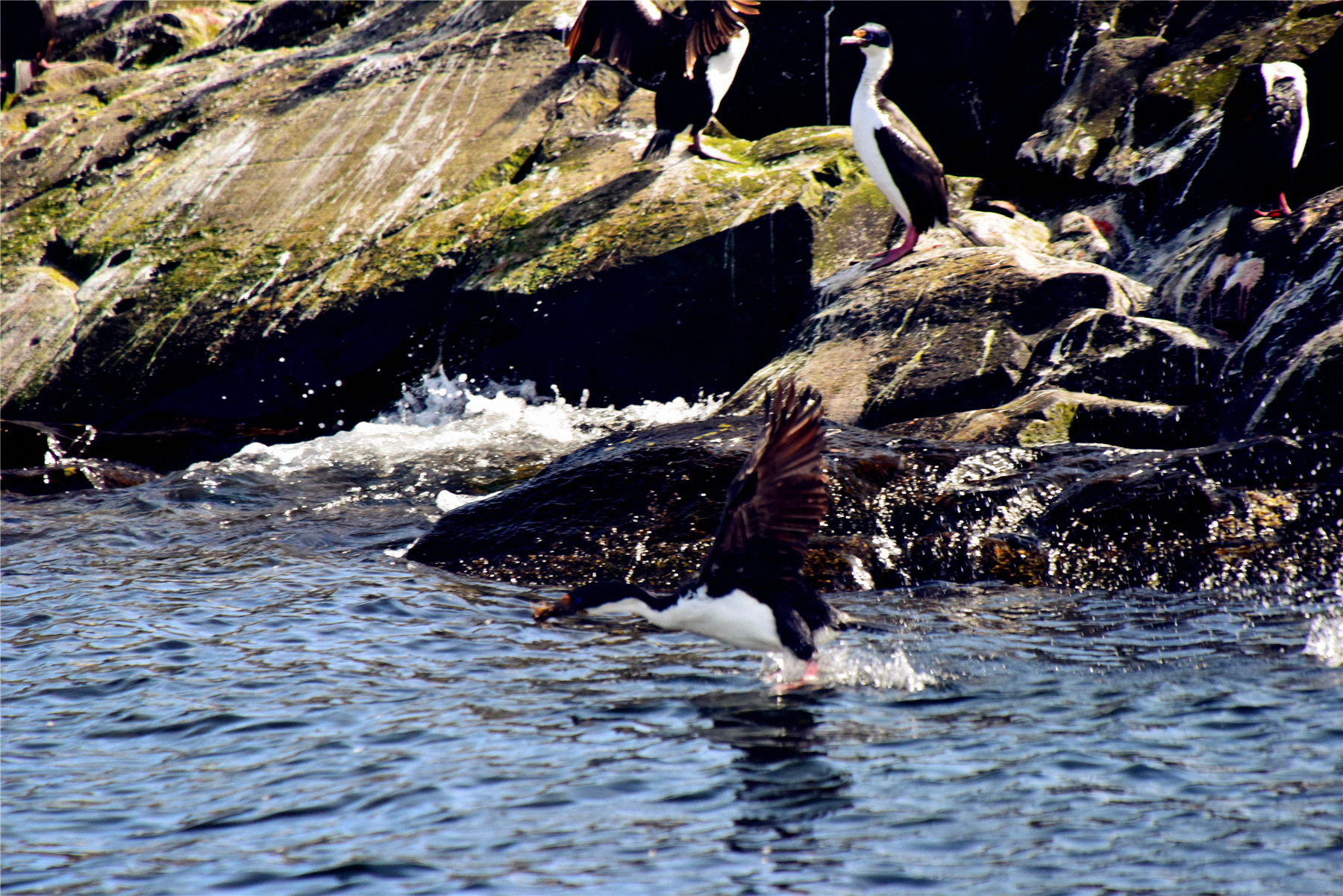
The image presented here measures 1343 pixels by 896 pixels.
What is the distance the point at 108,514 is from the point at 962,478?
661 cm

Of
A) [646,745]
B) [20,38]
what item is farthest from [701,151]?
[20,38]

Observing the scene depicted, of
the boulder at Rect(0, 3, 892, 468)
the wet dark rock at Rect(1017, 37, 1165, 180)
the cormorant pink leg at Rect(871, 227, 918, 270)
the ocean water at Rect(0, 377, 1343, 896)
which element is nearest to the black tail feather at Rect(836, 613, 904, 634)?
the ocean water at Rect(0, 377, 1343, 896)

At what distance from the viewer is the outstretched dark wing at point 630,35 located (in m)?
11.9

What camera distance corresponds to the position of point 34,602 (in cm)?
674

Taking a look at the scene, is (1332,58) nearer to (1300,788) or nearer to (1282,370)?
(1282,370)

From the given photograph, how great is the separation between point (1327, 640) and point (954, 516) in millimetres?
2208

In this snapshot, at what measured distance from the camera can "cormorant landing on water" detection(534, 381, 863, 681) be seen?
16.0 feet

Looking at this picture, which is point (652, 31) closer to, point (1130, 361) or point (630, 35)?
point (630, 35)

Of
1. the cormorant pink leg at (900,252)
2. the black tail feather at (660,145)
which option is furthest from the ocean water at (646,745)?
the black tail feather at (660,145)

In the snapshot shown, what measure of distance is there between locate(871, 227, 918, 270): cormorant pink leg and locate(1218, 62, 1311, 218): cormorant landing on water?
2.61 m

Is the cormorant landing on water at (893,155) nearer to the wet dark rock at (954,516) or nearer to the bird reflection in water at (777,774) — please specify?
the wet dark rock at (954,516)

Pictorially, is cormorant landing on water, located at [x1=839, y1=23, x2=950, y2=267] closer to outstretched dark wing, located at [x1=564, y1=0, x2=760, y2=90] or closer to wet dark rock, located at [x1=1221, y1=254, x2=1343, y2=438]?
outstretched dark wing, located at [x1=564, y1=0, x2=760, y2=90]

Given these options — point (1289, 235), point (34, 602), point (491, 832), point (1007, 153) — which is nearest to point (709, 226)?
point (1007, 153)

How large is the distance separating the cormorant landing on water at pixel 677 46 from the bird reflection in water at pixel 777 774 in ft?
27.3
